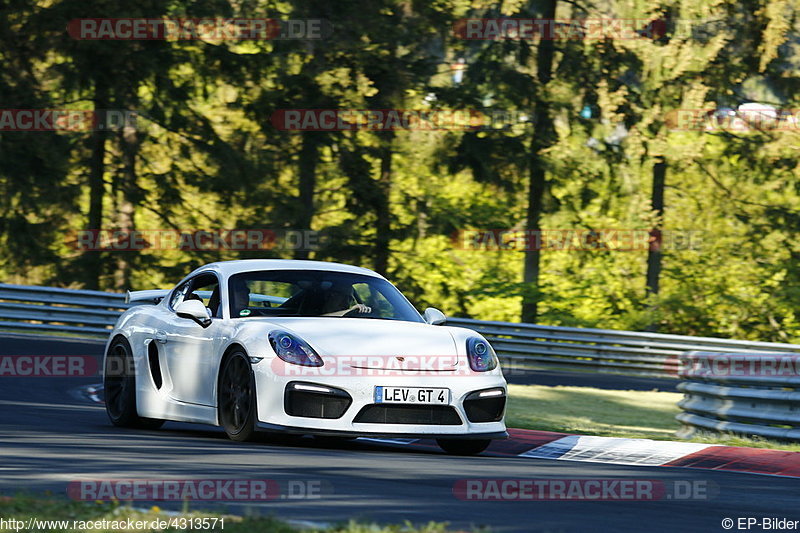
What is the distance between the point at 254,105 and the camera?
30734 mm

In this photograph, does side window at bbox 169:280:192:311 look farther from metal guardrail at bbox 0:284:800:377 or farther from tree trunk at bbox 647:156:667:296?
tree trunk at bbox 647:156:667:296

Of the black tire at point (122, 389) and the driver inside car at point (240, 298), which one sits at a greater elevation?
the driver inside car at point (240, 298)

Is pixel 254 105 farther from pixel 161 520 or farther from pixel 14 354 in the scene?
pixel 161 520

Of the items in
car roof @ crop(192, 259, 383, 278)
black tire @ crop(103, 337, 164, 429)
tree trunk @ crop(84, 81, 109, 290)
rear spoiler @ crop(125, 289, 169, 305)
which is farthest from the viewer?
tree trunk @ crop(84, 81, 109, 290)

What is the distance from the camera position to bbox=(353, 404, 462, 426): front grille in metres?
8.57

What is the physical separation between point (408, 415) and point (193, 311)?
1.87m

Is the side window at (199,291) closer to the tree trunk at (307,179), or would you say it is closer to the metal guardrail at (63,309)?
the metal guardrail at (63,309)

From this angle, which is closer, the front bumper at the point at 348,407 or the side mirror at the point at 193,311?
the front bumper at the point at 348,407

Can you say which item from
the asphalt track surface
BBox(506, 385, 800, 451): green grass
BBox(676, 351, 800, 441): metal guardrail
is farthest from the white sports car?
BBox(676, 351, 800, 441): metal guardrail

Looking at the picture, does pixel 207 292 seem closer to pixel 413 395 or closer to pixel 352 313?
pixel 352 313

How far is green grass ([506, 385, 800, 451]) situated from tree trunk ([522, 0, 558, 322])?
11447mm

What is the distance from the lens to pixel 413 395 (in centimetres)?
862

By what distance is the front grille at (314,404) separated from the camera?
8.53 meters

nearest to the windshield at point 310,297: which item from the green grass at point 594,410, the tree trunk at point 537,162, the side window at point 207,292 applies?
the side window at point 207,292
